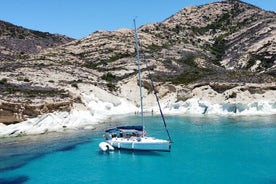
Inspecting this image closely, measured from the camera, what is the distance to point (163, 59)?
376 ft

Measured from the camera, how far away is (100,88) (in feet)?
282

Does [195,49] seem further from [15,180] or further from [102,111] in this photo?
[15,180]

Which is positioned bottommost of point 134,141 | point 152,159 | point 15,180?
point 15,180

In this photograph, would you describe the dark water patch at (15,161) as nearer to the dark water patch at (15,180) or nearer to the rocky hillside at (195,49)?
the dark water patch at (15,180)

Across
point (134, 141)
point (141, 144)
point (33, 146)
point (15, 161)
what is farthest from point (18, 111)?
point (141, 144)

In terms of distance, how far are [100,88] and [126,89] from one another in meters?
7.67

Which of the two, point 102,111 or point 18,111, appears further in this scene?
point 102,111

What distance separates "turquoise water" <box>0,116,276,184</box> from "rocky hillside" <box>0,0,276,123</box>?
494 inches

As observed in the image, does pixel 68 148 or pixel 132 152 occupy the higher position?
pixel 68 148

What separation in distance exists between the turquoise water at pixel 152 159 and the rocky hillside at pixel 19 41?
359 feet

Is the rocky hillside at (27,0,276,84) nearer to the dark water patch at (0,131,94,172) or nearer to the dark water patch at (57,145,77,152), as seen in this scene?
the dark water patch at (0,131,94,172)

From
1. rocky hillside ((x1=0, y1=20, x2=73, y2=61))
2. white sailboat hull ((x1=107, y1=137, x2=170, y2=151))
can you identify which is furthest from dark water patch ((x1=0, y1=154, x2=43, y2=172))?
rocky hillside ((x1=0, y1=20, x2=73, y2=61))

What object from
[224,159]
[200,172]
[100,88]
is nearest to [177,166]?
[200,172]

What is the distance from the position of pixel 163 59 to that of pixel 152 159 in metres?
83.0
